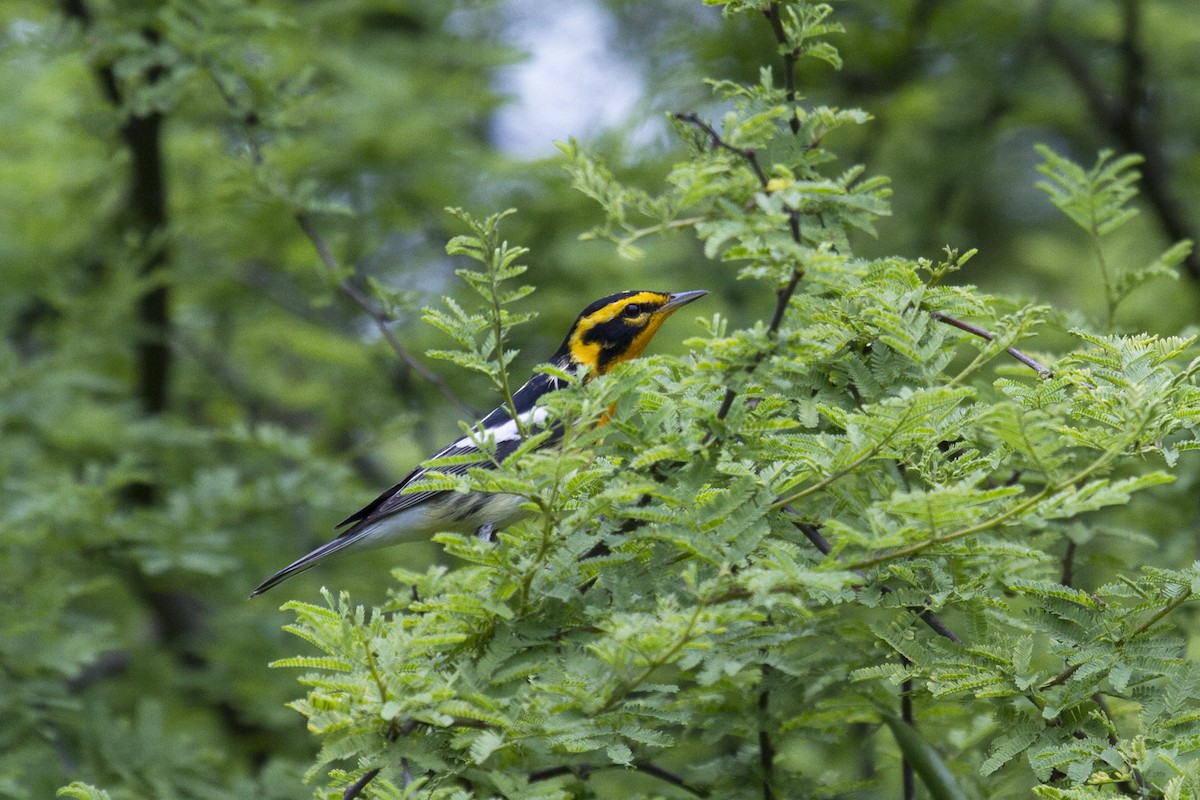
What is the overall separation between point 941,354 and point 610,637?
1.06 meters

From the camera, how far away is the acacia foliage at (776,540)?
221 cm

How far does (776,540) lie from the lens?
2.51 meters

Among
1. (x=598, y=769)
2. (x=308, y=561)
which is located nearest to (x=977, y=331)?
(x=598, y=769)

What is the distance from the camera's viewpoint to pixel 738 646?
2426mm

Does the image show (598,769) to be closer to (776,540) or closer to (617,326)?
(776,540)

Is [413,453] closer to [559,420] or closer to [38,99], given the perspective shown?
[38,99]

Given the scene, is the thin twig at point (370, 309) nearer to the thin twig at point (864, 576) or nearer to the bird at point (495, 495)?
the bird at point (495, 495)

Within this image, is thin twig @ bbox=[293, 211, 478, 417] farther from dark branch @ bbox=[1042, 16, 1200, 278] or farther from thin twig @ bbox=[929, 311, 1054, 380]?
dark branch @ bbox=[1042, 16, 1200, 278]

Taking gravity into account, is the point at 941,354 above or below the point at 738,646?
above

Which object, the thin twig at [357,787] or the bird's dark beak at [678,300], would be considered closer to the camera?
the thin twig at [357,787]

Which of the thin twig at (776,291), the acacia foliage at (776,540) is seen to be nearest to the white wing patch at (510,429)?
the acacia foliage at (776,540)

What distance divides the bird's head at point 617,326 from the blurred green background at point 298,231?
0.84m

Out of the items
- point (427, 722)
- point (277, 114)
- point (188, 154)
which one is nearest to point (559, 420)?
point (427, 722)

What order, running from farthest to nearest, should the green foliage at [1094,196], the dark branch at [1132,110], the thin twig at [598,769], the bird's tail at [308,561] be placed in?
1. the dark branch at [1132,110]
2. the bird's tail at [308,561]
3. the green foliage at [1094,196]
4. the thin twig at [598,769]
